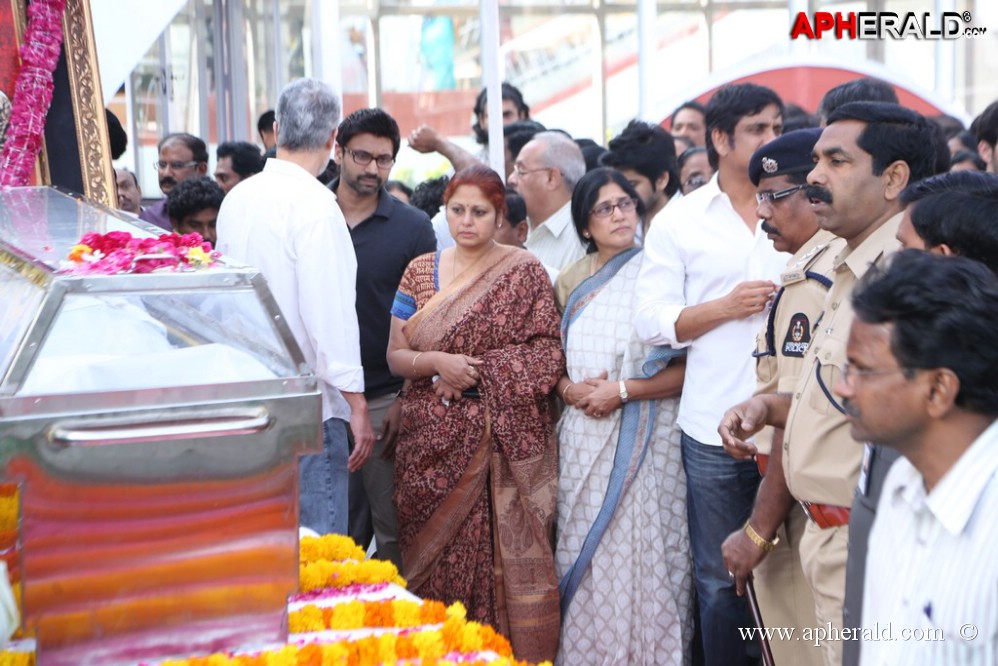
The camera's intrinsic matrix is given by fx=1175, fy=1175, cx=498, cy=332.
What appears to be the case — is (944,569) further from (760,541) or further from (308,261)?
(308,261)

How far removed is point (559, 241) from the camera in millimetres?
4699

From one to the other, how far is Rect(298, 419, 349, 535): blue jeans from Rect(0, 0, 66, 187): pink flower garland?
127 centimetres

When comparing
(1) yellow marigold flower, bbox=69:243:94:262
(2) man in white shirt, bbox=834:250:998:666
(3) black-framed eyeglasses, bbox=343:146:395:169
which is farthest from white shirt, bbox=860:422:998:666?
(3) black-framed eyeglasses, bbox=343:146:395:169

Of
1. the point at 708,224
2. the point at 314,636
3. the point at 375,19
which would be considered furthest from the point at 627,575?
the point at 375,19

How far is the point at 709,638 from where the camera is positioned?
361cm

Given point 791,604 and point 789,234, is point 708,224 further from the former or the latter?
point 791,604

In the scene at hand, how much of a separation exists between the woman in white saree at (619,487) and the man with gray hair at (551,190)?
0.80 m

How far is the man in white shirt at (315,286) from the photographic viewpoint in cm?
353

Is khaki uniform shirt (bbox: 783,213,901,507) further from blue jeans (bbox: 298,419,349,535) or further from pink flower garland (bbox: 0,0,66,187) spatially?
pink flower garland (bbox: 0,0,66,187)

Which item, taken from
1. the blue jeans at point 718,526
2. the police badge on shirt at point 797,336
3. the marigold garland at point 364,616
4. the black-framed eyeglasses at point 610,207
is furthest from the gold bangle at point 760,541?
the black-framed eyeglasses at point 610,207

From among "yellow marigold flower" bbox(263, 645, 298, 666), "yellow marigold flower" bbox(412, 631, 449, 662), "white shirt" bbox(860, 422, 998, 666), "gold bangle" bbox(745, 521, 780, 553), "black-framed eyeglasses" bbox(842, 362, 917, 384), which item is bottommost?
"gold bangle" bbox(745, 521, 780, 553)

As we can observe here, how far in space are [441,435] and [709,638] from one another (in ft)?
3.44

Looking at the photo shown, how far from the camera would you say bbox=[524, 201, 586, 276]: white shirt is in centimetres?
466

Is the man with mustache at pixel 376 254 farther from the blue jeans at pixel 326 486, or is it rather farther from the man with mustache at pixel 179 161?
the man with mustache at pixel 179 161
